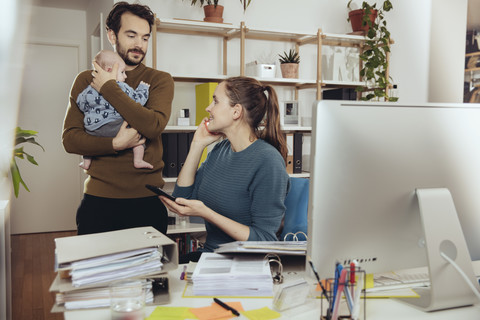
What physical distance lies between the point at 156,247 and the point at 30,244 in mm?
4167

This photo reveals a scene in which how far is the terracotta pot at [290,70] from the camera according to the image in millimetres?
3731

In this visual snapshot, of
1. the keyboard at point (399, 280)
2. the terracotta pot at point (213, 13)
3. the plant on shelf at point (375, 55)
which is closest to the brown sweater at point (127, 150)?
the keyboard at point (399, 280)

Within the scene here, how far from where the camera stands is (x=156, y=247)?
1183 mm

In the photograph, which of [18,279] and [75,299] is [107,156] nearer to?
[75,299]

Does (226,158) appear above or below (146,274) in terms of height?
above

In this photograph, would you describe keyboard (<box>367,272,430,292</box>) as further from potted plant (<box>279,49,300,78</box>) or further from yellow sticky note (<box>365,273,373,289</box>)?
potted plant (<box>279,49,300,78</box>)

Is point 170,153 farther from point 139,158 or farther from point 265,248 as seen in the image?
point 265,248

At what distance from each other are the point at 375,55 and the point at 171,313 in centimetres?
339

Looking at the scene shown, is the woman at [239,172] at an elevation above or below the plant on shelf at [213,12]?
below

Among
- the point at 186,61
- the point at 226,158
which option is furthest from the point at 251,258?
the point at 186,61

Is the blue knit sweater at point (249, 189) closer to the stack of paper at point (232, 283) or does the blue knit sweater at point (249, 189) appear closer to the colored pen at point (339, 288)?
the stack of paper at point (232, 283)

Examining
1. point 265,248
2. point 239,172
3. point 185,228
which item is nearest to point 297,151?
point 185,228

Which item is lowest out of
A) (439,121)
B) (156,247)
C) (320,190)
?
(156,247)

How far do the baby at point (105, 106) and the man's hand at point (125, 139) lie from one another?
4 centimetres
